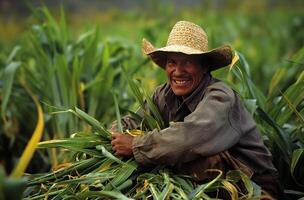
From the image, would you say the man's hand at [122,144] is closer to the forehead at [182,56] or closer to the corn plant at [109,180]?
the corn plant at [109,180]

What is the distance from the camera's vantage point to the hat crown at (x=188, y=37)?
2361mm

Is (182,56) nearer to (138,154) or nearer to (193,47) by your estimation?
(193,47)

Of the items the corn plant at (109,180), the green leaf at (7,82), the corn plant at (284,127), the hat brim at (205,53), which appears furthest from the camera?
the green leaf at (7,82)

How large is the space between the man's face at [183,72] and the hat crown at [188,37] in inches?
2.1

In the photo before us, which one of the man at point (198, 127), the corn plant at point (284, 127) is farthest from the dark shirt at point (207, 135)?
the corn plant at point (284, 127)

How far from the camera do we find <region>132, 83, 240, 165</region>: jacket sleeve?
7.14 ft

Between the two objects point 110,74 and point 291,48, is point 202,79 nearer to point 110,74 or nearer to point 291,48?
point 110,74

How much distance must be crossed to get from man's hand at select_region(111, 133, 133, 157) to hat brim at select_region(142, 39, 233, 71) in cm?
40

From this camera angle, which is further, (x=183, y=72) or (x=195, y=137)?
(x=183, y=72)

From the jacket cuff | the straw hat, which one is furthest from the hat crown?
the jacket cuff

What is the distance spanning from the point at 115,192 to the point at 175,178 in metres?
0.29

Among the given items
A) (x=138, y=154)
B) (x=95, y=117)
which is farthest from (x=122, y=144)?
(x=95, y=117)

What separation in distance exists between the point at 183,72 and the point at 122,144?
400mm

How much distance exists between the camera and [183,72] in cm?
235
